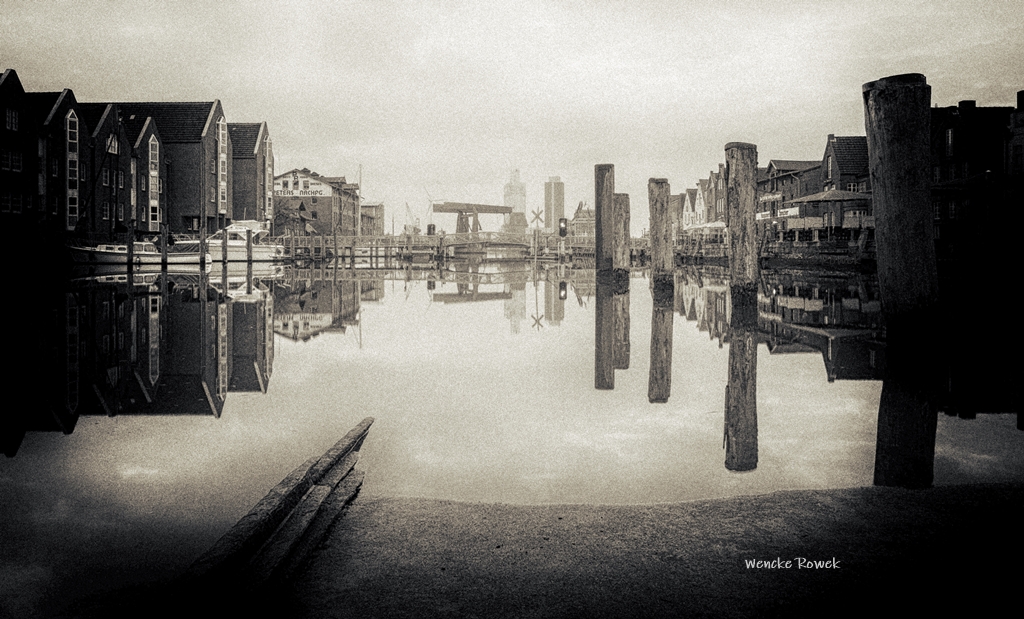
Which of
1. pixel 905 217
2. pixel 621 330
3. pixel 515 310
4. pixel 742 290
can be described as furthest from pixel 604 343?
pixel 742 290

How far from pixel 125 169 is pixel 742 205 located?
41351 millimetres

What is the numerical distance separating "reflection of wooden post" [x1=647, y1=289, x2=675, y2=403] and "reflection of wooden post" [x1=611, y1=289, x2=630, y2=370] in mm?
290

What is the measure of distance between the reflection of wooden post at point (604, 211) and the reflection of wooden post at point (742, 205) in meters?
4.95

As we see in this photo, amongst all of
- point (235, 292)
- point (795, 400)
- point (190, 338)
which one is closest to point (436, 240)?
point (235, 292)

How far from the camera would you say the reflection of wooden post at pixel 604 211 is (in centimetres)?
1827

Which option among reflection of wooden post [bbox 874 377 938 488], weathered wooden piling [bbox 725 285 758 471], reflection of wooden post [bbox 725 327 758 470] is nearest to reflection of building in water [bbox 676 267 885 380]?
weathered wooden piling [bbox 725 285 758 471]

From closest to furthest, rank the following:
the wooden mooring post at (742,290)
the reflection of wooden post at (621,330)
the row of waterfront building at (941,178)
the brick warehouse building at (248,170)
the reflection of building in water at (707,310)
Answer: the wooden mooring post at (742,290), the reflection of wooden post at (621,330), the reflection of building in water at (707,310), the row of waterfront building at (941,178), the brick warehouse building at (248,170)

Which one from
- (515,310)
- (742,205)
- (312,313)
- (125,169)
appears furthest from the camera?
(125,169)

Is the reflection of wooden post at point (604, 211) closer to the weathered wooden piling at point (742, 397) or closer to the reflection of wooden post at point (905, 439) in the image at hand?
the weathered wooden piling at point (742, 397)

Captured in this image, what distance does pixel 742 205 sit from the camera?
12.7 m

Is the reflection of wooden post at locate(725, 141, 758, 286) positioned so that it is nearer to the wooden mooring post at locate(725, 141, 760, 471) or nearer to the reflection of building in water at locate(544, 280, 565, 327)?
the wooden mooring post at locate(725, 141, 760, 471)

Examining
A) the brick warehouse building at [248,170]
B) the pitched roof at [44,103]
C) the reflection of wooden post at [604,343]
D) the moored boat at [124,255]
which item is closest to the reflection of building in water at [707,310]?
the reflection of wooden post at [604,343]

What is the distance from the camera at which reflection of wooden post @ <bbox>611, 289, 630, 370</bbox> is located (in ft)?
23.3

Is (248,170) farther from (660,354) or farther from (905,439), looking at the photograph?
(905,439)
